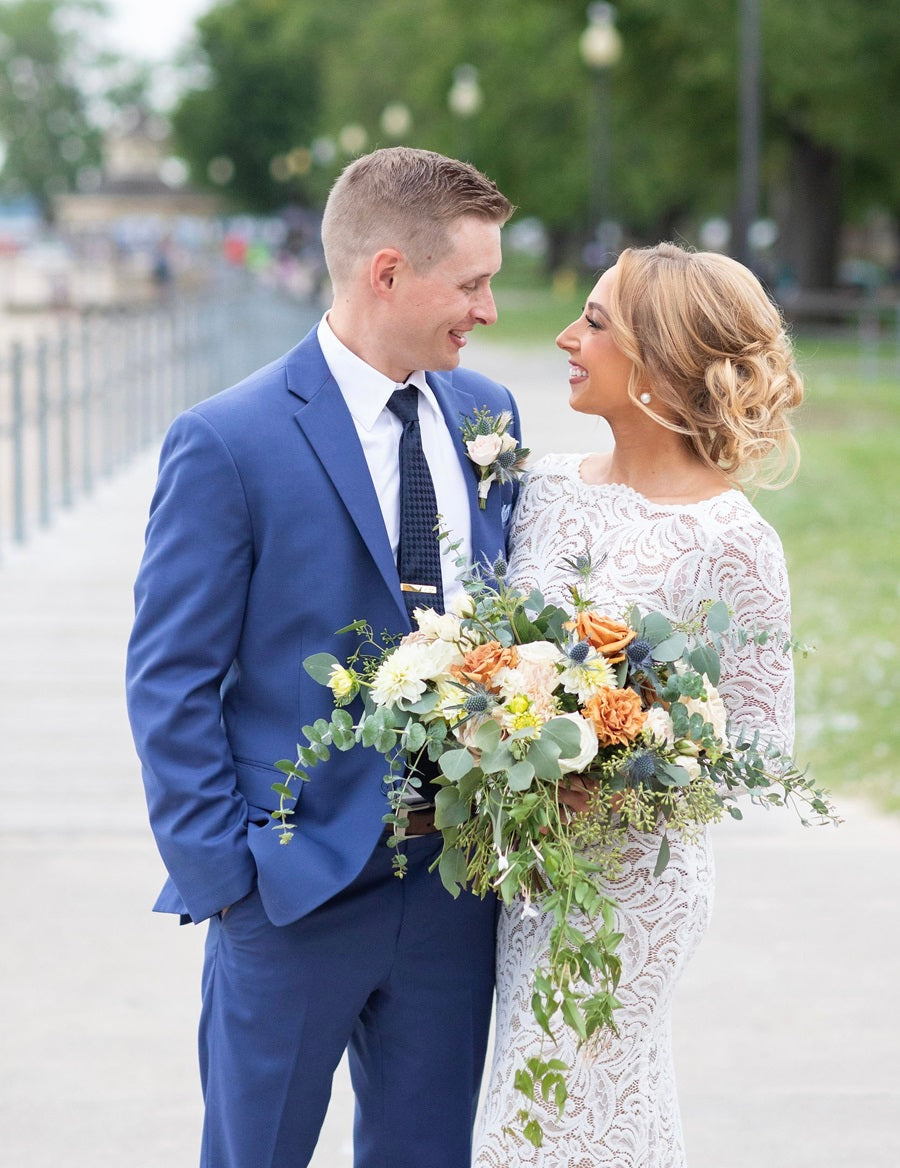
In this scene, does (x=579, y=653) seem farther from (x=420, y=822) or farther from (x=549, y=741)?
(x=420, y=822)

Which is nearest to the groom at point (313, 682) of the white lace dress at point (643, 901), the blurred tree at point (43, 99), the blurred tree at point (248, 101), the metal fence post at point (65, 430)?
A: the white lace dress at point (643, 901)

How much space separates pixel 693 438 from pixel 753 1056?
6.78 ft

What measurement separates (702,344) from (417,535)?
1.95ft

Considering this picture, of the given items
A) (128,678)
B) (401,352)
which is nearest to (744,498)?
(401,352)

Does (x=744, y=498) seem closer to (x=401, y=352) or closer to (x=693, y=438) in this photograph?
(x=693, y=438)

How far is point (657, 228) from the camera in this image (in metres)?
58.6

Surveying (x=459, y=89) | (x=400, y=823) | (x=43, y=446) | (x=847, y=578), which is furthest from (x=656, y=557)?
(x=459, y=89)

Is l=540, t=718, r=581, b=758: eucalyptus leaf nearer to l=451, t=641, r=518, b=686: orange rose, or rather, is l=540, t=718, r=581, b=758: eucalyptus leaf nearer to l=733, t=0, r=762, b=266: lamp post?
l=451, t=641, r=518, b=686: orange rose

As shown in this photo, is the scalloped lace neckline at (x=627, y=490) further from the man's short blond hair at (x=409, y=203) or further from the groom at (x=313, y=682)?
the man's short blond hair at (x=409, y=203)

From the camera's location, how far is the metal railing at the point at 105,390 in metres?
12.3

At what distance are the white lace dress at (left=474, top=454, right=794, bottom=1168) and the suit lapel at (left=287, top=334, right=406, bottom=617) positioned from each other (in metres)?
0.33

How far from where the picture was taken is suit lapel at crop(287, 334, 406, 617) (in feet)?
9.04

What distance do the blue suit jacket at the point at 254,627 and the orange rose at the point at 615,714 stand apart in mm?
411

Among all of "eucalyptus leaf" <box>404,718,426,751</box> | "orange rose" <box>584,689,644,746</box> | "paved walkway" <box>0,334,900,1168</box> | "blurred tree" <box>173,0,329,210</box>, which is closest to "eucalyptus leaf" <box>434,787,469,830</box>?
"eucalyptus leaf" <box>404,718,426,751</box>
